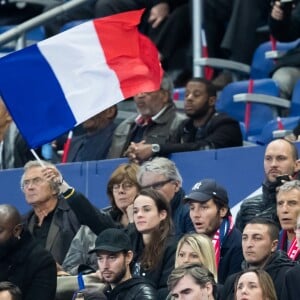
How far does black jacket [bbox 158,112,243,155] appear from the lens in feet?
50.0

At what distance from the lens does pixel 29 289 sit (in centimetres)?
1303

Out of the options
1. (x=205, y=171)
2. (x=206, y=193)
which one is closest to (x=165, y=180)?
(x=206, y=193)

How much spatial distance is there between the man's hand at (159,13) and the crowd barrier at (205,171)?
3.42 m

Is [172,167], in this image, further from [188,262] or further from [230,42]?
[230,42]

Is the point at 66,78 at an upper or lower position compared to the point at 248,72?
upper

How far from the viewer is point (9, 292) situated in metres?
12.4

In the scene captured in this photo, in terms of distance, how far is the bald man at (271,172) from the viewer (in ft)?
44.4

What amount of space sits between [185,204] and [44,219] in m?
1.40

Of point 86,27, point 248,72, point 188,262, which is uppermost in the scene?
point 86,27

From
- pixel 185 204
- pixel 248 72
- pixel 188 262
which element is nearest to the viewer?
pixel 188 262

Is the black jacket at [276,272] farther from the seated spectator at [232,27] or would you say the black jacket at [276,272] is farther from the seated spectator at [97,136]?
the seated spectator at [232,27]

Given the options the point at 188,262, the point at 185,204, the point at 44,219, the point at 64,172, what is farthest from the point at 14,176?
the point at 188,262

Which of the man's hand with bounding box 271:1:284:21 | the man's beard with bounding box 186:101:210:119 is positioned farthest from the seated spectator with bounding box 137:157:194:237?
the man's hand with bounding box 271:1:284:21

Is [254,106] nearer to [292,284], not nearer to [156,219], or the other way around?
[156,219]
